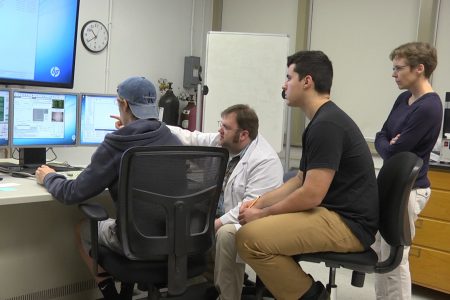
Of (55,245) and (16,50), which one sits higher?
(16,50)

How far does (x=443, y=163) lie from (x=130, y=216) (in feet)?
6.98

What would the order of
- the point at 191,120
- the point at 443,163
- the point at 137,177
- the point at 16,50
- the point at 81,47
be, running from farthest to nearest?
the point at 191,120, the point at 81,47, the point at 16,50, the point at 443,163, the point at 137,177

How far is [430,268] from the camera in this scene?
2.88m

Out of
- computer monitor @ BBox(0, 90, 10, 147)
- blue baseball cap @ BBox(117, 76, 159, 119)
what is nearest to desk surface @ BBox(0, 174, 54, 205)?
computer monitor @ BBox(0, 90, 10, 147)

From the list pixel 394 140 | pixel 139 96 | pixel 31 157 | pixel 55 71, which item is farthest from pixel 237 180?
pixel 55 71

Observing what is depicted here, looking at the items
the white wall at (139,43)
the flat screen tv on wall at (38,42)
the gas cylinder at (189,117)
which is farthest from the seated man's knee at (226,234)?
the gas cylinder at (189,117)

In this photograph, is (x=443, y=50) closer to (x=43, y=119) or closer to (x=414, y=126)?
(x=414, y=126)

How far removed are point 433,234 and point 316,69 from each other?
5.43 ft

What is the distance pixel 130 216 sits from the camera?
5.72ft

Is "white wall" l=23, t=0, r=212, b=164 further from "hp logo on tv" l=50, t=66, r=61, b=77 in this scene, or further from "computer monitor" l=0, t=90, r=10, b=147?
"computer monitor" l=0, t=90, r=10, b=147

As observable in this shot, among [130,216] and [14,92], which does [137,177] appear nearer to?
[130,216]

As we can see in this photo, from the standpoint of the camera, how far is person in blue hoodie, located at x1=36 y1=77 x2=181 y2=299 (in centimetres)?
182

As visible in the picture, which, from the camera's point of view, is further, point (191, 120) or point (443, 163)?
point (191, 120)

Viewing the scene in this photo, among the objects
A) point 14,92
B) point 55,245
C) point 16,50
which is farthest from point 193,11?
point 55,245
